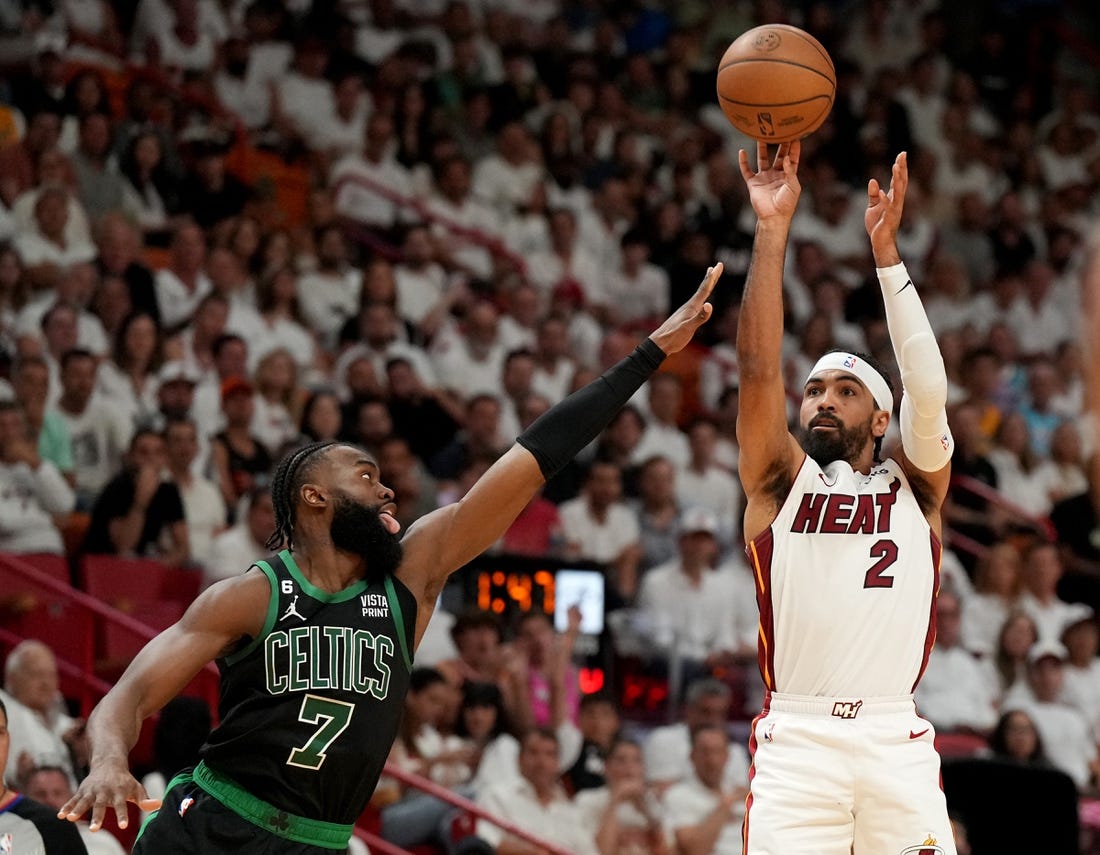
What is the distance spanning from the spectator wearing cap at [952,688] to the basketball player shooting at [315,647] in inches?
272

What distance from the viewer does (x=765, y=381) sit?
18.9 feet

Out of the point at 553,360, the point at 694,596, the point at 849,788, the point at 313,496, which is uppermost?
the point at 553,360

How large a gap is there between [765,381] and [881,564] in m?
0.69

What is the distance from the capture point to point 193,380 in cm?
1144

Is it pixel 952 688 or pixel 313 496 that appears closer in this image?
pixel 313 496

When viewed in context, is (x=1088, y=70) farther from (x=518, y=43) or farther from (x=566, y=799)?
(x=566, y=799)

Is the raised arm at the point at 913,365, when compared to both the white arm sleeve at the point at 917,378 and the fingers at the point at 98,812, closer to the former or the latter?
the white arm sleeve at the point at 917,378

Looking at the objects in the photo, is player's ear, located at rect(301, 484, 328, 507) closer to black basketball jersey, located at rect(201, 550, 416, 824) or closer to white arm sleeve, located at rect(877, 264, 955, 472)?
black basketball jersey, located at rect(201, 550, 416, 824)

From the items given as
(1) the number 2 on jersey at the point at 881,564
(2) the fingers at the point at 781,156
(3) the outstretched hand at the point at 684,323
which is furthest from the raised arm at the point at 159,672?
(2) the fingers at the point at 781,156

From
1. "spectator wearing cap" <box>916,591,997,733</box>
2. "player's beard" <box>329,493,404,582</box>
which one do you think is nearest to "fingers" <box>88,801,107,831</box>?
"player's beard" <box>329,493,404,582</box>

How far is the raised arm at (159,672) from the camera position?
4746 mm

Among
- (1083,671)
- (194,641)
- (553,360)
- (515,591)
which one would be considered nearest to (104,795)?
(194,641)

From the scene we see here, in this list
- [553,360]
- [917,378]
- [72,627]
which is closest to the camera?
[917,378]

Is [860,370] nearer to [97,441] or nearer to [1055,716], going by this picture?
[97,441]
